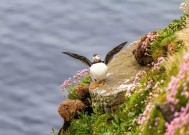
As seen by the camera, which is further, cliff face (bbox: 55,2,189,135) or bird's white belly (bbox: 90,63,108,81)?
bird's white belly (bbox: 90,63,108,81)

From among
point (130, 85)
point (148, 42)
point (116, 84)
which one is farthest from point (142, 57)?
point (130, 85)

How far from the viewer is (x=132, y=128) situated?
16484 millimetres

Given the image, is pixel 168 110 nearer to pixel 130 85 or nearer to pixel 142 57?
pixel 130 85

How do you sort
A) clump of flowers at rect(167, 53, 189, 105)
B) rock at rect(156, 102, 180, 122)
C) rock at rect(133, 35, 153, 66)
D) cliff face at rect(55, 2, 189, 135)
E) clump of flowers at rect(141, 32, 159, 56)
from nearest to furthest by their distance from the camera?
1. clump of flowers at rect(167, 53, 189, 105)
2. rock at rect(156, 102, 180, 122)
3. cliff face at rect(55, 2, 189, 135)
4. clump of flowers at rect(141, 32, 159, 56)
5. rock at rect(133, 35, 153, 66)

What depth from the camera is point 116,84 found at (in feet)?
63.8

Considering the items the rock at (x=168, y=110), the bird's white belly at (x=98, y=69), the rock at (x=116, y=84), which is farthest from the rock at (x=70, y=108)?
the rock at (x=168, y=110)

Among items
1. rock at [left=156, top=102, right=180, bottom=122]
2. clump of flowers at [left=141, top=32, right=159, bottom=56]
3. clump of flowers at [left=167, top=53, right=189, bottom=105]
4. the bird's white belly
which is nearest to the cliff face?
clump of flowers at [left=141, top=32, right=159, bottom=56]

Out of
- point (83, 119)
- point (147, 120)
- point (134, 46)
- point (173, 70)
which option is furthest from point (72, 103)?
point (147, 120)

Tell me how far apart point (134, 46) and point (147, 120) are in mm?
10483

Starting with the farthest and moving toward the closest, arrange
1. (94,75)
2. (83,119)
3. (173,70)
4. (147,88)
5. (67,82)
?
(67,82) → (83,119) → (94,75) → (147,88) → (173,70)

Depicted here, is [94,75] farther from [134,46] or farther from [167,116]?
[167,116]

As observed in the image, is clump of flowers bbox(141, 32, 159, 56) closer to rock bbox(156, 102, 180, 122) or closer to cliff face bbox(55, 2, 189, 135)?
cliff face bbox(55, 2, 189, 135)

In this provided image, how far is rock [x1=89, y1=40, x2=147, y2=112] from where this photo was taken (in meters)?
18.9

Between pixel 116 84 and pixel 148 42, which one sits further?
pixel 148 42
